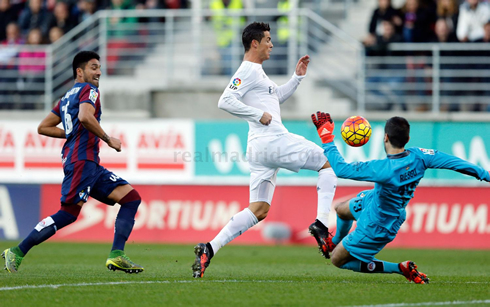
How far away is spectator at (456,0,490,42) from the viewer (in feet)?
50.3

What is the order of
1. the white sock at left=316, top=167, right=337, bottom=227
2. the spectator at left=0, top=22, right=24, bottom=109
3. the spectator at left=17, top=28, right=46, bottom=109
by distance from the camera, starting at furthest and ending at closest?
the spectator at left=0, top=22, right=24, bottom=109
the spectator at left=17, top=28, right=46, bottom=109
the white sock at left=316, top=167, right=337, bottom=227

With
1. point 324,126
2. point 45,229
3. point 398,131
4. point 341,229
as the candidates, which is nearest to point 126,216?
point 45,229

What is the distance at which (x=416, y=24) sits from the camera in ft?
51.4

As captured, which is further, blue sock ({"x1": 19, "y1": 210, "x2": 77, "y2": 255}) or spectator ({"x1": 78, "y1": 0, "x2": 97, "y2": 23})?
spectator ({"x1": 78, "y1": 0, "x2": 97, "y2": 23})

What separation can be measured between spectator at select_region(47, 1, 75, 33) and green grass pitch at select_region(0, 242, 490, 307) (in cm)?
847

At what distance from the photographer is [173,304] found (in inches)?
215

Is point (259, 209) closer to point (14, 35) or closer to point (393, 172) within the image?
point (393, 172)

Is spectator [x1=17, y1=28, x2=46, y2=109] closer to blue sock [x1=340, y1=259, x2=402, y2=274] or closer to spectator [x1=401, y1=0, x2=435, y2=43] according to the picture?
spectator [x1=401, y1=0, x2=435, y2=43]

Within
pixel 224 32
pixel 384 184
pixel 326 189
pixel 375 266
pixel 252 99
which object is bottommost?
pixel 375 266

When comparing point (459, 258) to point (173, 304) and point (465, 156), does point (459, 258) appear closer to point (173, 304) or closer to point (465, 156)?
point (465, 156)

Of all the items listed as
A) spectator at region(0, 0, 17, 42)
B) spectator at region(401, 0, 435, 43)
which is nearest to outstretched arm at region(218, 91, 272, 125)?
spectator at region(401, 0, 435, 43)

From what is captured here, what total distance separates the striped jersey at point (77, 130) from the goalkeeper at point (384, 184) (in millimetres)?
2512

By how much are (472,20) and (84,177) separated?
10.8m

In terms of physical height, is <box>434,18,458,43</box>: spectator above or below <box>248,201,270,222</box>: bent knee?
above
